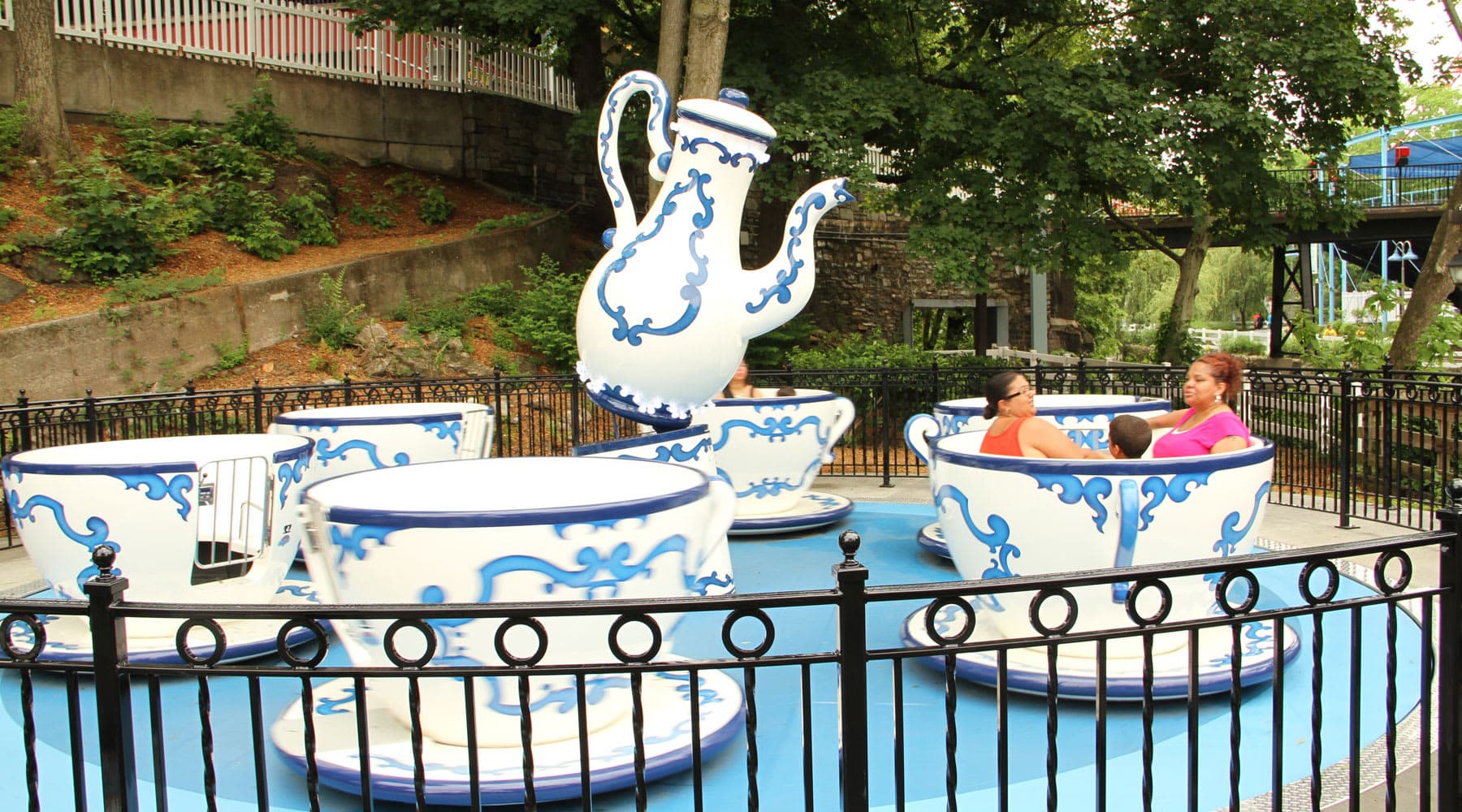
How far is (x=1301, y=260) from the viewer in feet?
84.4

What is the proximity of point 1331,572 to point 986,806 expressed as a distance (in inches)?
49.2

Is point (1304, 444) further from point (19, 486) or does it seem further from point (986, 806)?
point (19, 486)

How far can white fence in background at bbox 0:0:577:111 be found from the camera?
15.0 meters

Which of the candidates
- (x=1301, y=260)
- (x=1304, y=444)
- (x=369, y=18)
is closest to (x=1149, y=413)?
(x=1304, y=444)

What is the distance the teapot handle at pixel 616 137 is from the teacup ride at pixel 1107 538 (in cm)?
269

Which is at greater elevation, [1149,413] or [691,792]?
[1149,413]

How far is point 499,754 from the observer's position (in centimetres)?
341

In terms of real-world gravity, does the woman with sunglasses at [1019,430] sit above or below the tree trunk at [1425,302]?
below

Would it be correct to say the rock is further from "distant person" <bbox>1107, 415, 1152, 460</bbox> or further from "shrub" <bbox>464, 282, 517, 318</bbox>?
"distant person" <bbox>1107, 415, 1152, 460</bbox>

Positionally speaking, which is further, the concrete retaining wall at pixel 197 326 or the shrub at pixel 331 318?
the shrub at pixel 331 318

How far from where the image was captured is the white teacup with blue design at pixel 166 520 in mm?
4613

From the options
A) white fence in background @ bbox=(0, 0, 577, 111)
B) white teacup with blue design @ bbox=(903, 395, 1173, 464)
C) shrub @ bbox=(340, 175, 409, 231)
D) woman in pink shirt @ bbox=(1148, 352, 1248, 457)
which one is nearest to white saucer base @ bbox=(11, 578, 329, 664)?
white teacup with blue design @ bbox=(903, 395, 1173, 464)

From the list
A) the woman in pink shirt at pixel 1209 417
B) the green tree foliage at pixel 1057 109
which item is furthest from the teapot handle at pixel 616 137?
the green tree foliage at pixel 1057 109

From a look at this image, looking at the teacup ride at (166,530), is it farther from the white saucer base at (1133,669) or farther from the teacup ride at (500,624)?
the white saucer base at (1133,669)
